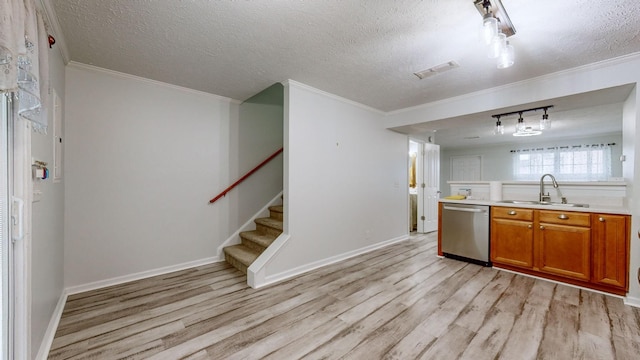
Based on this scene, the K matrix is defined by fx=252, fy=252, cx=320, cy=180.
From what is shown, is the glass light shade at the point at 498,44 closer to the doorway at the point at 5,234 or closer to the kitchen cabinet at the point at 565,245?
the kitchen cabinet at the point at 565,245

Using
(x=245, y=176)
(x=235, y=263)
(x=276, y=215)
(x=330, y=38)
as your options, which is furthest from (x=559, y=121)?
(x=235, y=263)

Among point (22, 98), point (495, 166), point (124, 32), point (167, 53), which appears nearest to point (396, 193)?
point (167, 53)

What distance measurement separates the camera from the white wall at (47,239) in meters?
1.56

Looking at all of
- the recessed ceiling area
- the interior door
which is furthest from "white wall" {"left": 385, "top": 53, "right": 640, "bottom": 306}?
the interior door

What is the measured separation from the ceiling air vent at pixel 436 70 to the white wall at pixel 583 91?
0.93 meters

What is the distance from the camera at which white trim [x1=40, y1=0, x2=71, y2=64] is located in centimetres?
167

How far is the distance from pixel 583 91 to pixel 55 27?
4.76 m

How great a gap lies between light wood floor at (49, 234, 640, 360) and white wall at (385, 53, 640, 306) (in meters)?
0.88

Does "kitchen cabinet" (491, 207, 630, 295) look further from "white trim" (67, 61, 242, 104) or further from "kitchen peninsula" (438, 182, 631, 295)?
"white trim" (67, 61, 242, 104)

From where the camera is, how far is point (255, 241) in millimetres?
3379

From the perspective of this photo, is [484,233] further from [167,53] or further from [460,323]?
[167,53]

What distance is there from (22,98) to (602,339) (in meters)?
3.82

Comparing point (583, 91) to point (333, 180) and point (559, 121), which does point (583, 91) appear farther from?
point (559, 121)

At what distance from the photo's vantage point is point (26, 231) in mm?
1355
